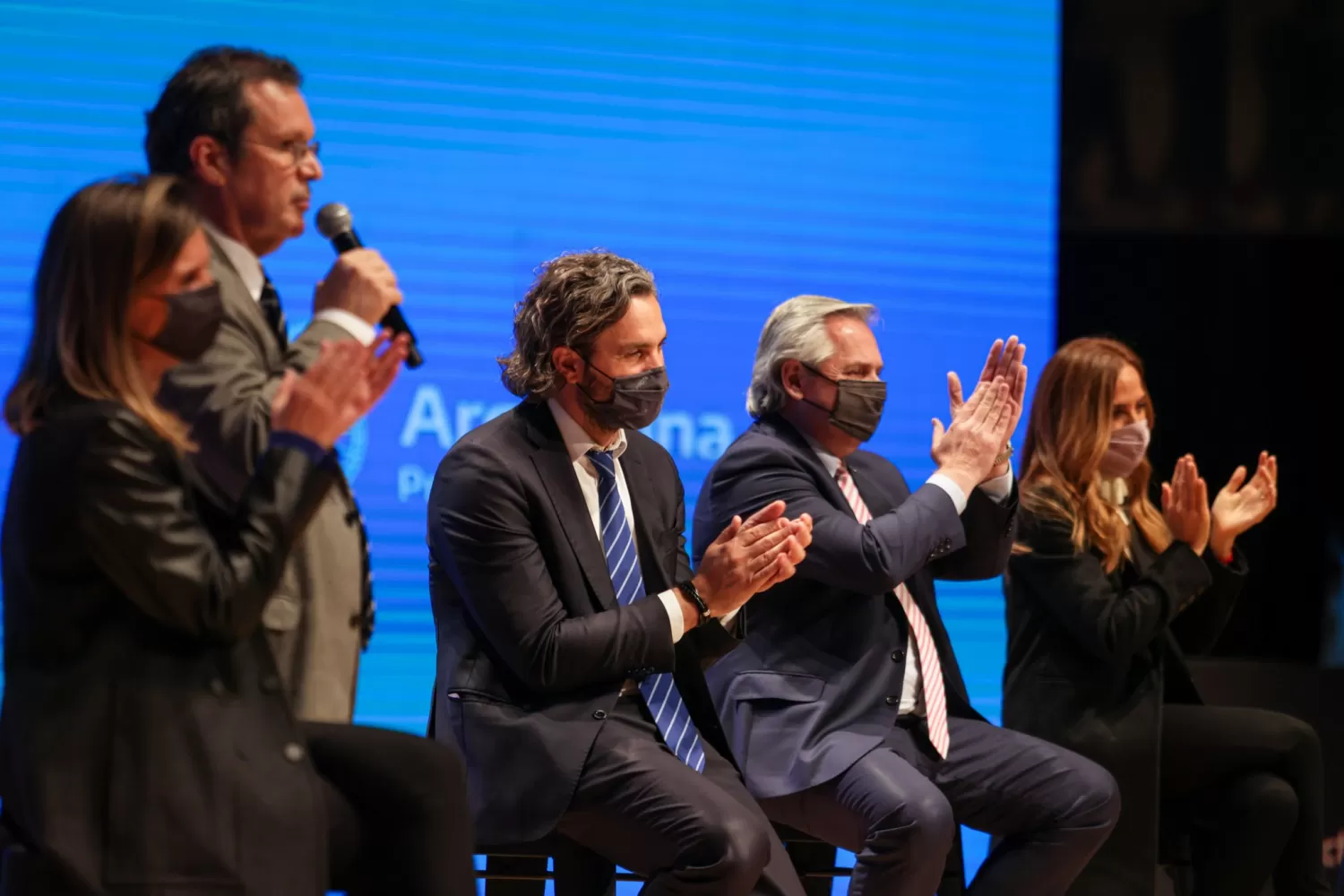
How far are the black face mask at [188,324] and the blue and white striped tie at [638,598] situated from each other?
1.07 metres

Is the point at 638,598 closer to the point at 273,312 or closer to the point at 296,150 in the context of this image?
the point at 273,312

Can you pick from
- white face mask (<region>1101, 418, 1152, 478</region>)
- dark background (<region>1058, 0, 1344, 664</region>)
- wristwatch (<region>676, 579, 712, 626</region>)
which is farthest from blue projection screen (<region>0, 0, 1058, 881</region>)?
wristwatch (<region>676, 579, 712, 626</region>)

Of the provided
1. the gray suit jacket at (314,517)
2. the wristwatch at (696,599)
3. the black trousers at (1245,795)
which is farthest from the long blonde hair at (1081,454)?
the gray suit jacket at (314,517)

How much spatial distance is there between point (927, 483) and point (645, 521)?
27.8 inches

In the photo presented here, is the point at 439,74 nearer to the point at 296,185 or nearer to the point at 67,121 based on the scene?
the point at 67,121

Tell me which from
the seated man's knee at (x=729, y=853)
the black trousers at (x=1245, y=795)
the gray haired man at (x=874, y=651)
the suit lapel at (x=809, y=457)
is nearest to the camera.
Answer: the seated man's knee at (x=729, y=853)

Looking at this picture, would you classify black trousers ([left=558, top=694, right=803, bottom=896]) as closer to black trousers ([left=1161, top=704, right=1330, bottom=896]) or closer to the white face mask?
black trousers ([left=1161, top=704, right=1330, bottom=896])

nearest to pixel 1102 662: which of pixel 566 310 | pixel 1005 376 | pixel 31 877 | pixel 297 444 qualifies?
pixel 1005 376

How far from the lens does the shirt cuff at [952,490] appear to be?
329 cm

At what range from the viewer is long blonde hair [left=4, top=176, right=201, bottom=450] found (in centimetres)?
195

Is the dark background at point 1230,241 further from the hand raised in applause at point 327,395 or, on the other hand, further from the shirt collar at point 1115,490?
the hand raised in applause at point 327,395

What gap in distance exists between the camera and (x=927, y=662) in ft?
11.1

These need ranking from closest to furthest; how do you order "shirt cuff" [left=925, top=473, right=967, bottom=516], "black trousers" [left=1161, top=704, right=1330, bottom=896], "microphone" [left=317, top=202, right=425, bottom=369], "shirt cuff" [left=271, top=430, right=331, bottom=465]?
"shirt cuff" [left=271, top=430, right=331, bottom=465], "microphone" [left=317, top=202, right=425, bottom=369], "shirt cuff" [left=925, top=473, right=967, bottom=516], "black trousers" [left=1161, top=704, right=1330, bottom=896]

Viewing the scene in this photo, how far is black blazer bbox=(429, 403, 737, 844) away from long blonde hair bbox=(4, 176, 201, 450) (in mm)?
843
